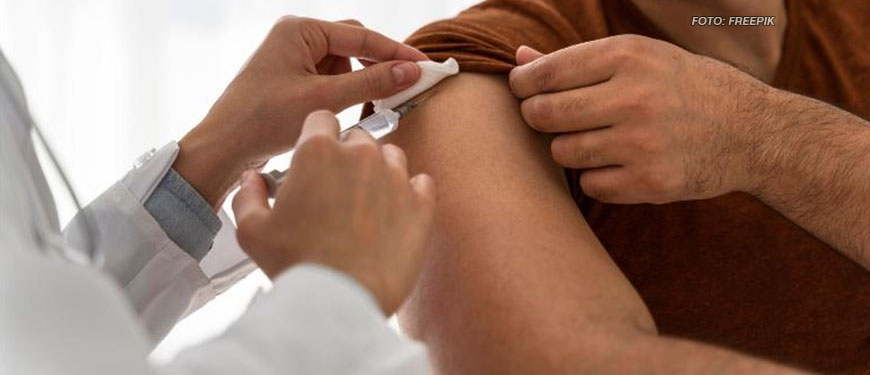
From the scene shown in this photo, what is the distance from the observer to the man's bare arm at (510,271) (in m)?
1.05

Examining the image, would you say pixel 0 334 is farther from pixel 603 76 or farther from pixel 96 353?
pixel 603 76

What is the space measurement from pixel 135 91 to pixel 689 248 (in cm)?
132

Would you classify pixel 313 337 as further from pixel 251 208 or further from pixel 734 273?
pixel 734 273

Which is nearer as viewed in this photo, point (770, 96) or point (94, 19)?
point (770, 96)

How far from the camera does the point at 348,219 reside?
84 cm

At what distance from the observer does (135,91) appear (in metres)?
2.37

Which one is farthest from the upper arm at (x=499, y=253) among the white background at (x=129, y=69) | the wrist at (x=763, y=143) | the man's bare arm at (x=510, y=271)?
the white background at (x=129, y=69)

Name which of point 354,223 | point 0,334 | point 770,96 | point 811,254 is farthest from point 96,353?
point 811,254

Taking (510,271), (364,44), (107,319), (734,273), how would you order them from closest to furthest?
1. (107,319)
2. (510,271)
3. (364,44)
4. (734,273)

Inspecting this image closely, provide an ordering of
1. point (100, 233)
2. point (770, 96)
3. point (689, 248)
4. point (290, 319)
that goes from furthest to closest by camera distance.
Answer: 1. point (689, 248)
2. point (770, 96)
3. point (100, 233)
4. point (290, 319)

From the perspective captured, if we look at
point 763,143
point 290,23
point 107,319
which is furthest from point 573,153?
point 107,319

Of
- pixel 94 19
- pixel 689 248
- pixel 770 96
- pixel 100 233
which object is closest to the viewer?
pixel 100 233

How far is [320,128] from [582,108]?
1.41 feet

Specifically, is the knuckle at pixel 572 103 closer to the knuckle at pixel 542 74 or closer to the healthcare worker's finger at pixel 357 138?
the knuckle at pixel 542 74
